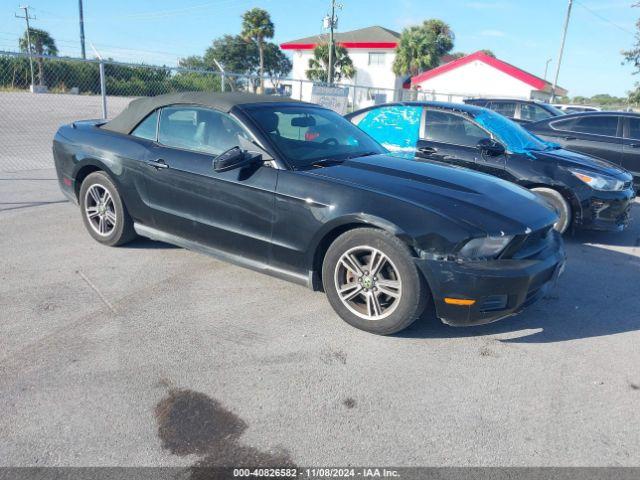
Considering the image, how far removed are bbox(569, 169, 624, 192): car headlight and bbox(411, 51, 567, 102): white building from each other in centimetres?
3441

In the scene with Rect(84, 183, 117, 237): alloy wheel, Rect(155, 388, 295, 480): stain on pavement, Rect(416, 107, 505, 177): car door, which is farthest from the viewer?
Rect(416, 107, 505, 177): car door

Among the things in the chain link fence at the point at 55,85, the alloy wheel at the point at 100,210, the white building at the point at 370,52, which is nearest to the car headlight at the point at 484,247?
the alloy wheel at the point at 100,210

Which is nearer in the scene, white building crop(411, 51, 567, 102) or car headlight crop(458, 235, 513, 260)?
car headlight crop(458, 235, 513, 260)

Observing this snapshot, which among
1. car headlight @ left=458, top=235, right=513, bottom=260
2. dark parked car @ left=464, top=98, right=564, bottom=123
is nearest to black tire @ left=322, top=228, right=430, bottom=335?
car headlight @ left=458, top=235, right=513, bottom=260

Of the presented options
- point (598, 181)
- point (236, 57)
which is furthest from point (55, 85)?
point (236, 57)

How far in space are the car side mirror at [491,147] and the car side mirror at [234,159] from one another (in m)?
3.33

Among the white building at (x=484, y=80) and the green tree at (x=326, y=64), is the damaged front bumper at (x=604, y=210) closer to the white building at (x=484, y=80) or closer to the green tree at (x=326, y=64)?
the white building at (x=484, y=80)

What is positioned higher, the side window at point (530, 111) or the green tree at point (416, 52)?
the green tree at point (416, 52)

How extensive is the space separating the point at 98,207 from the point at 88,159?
0.47 meters

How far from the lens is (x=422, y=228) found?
3244 mm

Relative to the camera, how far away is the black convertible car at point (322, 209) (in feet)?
10.7

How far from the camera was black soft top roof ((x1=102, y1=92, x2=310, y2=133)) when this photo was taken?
14.1 ft

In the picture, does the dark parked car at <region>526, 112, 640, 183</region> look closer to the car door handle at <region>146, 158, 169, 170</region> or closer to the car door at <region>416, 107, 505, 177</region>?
the car door at <region>416, 107, 505, 177</region>

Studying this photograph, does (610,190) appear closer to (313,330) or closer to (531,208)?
(531,208)
